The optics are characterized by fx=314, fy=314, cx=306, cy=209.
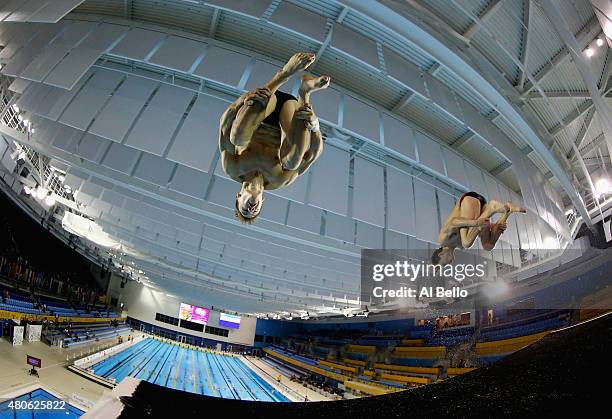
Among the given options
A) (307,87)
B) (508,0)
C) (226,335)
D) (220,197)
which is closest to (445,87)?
(508,0)

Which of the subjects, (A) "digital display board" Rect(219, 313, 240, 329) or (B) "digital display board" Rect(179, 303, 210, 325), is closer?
(B) "digital display board" Rect(179, 303, 210, 325)

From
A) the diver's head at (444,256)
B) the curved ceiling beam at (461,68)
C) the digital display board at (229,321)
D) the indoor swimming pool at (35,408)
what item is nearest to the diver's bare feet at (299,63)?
the diver's head at (444,256)

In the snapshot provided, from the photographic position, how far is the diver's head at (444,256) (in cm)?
92

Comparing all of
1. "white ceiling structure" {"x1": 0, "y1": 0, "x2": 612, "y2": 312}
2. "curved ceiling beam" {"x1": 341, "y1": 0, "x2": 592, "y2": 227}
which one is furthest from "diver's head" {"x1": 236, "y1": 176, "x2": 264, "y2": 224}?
"curved ceiling beam" {"x1": 341, "y1": 0, "x2": 592, "y2": 227}

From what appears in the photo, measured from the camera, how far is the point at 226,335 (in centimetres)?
1138

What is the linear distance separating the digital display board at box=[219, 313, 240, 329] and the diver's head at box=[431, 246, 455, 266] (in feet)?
40.2

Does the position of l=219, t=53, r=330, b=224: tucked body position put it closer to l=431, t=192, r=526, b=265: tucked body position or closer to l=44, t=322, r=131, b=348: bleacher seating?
l=431, t=192, r=526, b=265: tucked body position

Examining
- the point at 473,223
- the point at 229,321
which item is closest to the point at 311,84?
the point at 473,223

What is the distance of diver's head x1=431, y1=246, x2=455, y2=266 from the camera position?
915 millimetres

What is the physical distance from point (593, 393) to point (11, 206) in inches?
482

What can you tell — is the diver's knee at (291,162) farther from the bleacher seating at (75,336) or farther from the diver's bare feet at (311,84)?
the bleacher seating at (75,336)

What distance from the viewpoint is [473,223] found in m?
0.74

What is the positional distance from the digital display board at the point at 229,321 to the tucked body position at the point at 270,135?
12312 millimetres

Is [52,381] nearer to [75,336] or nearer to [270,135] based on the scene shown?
[270,135]
